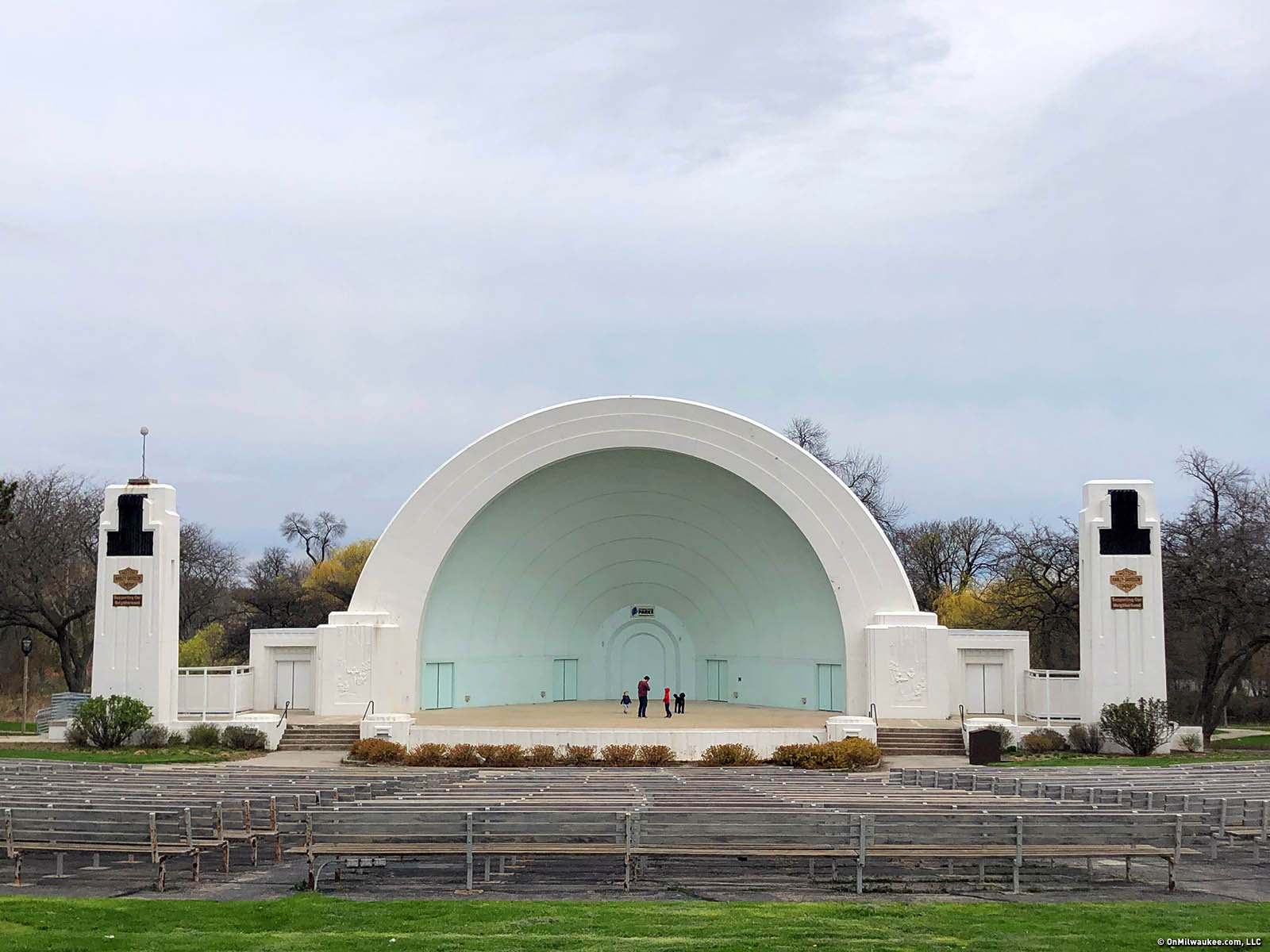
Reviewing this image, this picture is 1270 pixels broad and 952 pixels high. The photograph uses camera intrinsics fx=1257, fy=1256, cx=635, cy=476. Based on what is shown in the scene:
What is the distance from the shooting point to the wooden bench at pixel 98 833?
12250 mm

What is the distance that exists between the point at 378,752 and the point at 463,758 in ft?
6.79

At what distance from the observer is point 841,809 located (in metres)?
12.4

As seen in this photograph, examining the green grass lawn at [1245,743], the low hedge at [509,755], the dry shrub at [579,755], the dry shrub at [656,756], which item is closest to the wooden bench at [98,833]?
the low hedge at [509,755]

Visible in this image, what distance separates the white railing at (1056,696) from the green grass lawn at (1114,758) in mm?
4816

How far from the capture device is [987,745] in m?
26.7

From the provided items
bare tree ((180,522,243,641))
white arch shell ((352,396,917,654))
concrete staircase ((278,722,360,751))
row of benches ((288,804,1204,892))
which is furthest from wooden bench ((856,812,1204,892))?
bare tree ((180,522,243,641))

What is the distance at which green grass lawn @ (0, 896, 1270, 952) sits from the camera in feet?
30.3

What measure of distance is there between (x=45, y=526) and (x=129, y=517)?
14.9 m

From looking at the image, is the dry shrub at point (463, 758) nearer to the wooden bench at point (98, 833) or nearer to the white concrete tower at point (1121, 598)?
the white concrete tower at point (1121, 598)

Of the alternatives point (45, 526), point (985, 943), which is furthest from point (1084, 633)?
point (45, 526)

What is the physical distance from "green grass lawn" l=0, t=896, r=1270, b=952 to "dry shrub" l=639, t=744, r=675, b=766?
55.8ft

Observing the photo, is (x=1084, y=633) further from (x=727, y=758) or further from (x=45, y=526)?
(x=45, y=526)

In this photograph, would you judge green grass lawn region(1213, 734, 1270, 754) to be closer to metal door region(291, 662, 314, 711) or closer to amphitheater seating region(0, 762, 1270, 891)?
amphitheater seating region(0, 762, 1270, 891)

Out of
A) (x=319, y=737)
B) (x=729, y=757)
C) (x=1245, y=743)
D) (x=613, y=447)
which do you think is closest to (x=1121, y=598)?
(x=1245, y=743)
